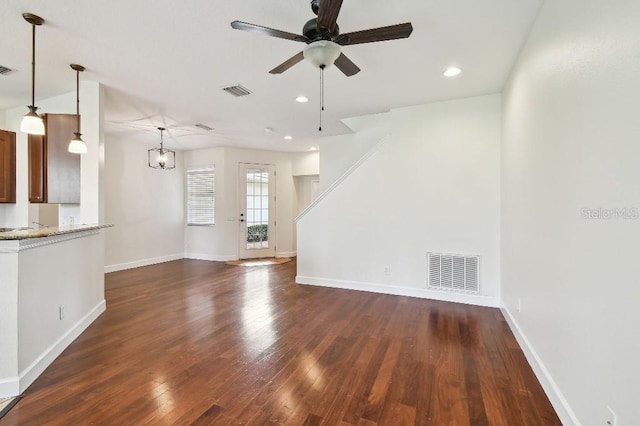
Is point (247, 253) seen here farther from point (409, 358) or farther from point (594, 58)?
point (594, 58)

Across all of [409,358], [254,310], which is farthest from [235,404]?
[254,310]

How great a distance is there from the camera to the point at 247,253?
24.7 feet

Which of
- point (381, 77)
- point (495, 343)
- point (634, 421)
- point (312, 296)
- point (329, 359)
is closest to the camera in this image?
point (634, 421)

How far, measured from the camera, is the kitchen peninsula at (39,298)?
204cm

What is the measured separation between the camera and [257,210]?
303 inches

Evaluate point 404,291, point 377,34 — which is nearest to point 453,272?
point 404,291

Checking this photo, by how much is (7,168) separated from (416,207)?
5.95 m

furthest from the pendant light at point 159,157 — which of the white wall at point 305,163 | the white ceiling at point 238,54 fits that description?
the white wall at point 305,163

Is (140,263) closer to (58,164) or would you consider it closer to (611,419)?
(58,164)

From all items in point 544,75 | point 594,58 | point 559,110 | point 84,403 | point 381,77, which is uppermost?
point 381,77

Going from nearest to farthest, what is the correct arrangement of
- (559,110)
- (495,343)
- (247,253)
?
1. (559,110)
2. (495,343)
3. (247,253)

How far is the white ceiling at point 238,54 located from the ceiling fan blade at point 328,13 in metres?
0.43

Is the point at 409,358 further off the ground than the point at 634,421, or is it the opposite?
the point at 634,421

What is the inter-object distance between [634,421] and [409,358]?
1.54 m
